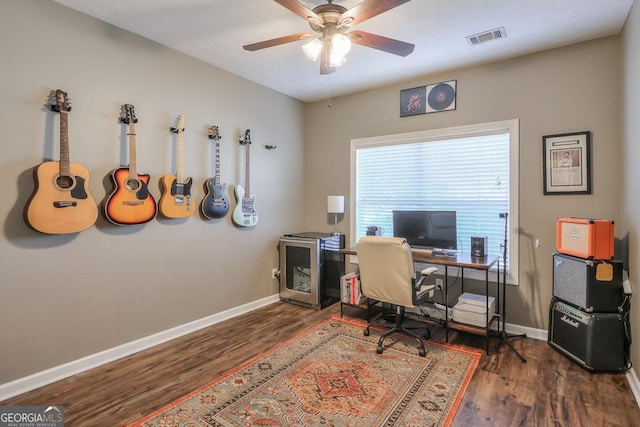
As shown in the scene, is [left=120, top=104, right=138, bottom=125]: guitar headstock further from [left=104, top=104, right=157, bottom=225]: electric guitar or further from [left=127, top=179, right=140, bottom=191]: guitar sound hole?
[left=127, top=179, right=140, bottom=191]: guitar sound hole

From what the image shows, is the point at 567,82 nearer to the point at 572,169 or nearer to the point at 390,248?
the point at 572,169

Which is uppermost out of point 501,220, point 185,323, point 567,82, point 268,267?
point 567,82

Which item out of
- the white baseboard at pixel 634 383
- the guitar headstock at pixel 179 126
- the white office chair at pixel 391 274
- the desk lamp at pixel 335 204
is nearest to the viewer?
the white baseboard at pixel 634 383

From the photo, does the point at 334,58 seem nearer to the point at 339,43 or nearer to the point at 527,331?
the point at 339,43

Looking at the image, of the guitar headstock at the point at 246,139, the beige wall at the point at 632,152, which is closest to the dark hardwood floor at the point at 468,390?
the beige wall at the point at 632,152

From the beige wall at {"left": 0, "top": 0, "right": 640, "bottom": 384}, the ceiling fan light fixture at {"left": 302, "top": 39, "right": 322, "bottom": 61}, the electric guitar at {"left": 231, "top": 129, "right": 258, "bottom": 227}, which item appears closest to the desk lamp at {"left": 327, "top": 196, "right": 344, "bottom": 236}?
the beige wall at {"left": 0, "top": 0, "right": 640, "bottom": 384}

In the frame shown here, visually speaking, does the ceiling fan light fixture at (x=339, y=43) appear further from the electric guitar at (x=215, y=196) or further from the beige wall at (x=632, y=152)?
the beige wall at (x=632, y=152)

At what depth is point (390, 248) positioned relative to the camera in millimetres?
2803

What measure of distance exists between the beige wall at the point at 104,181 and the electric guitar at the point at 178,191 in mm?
84

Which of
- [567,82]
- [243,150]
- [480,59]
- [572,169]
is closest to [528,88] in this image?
[567,82]

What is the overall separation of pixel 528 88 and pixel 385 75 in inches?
55.3

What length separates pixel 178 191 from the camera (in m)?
3.11

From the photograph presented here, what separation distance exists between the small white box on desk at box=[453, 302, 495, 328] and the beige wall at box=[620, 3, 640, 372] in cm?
96

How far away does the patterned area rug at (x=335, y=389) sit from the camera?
6.52 ft
